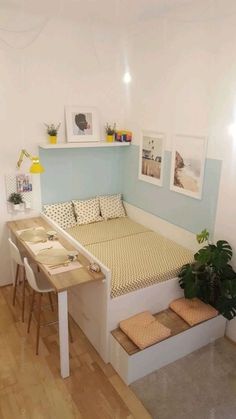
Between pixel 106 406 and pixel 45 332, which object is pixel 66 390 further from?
pixel 45 332

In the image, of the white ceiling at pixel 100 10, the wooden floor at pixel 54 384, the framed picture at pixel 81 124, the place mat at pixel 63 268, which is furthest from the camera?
the framed picture at pixel 81 124

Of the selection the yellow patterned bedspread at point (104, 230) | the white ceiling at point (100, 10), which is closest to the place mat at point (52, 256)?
the yellow patterned bedspread at point (104, 230)

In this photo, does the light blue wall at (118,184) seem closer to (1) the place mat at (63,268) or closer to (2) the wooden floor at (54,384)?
(1) the place mat at (63,268)

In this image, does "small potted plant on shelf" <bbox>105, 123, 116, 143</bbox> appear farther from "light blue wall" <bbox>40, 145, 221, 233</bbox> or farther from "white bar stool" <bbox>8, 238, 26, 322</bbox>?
"white bar stool" <bbox>8, 238, 26, 322</bbox>

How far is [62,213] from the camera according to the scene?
3.77 meters

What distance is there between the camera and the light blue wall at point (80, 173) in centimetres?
369

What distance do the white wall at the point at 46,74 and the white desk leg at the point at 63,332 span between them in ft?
5.11

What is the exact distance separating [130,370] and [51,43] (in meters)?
3.18

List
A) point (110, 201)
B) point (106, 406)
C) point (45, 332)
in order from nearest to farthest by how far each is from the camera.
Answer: point (106, 406) → point (45, 332) → point (110, 201)

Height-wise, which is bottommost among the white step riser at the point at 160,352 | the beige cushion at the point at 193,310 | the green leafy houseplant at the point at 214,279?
the white step riser at the point at 160,352

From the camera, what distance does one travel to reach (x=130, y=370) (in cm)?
235

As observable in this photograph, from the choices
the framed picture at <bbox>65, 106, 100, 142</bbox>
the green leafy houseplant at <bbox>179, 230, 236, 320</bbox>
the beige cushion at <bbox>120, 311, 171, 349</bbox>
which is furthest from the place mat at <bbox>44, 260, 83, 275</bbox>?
the framed picture at <bbox>65, 106, 100, 142</bbox>

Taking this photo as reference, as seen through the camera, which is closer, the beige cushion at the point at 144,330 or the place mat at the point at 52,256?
the beige cushion at the point at 144,330

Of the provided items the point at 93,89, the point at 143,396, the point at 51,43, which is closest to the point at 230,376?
the point at 143,396
